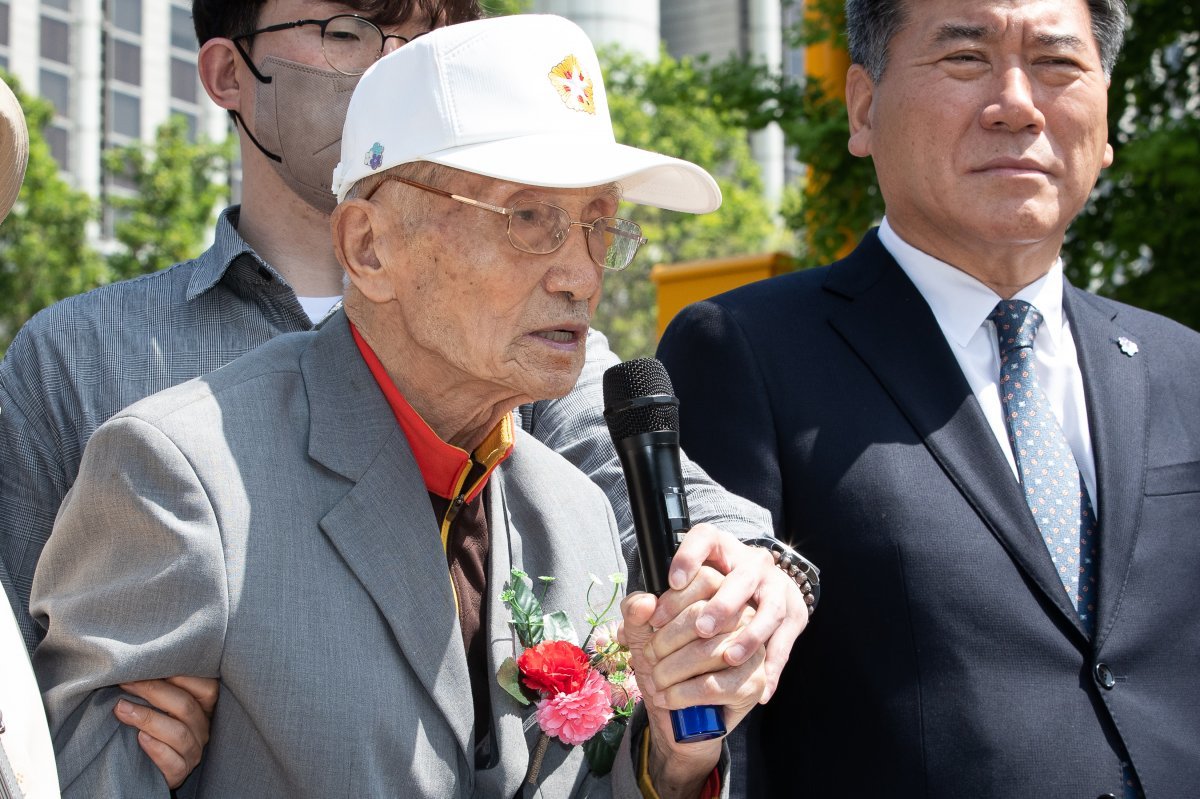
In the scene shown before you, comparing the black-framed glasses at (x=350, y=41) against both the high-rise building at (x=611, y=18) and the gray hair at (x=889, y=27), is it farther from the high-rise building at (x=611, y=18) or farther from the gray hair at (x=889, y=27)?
the high-rise building at (x=611, y=18)

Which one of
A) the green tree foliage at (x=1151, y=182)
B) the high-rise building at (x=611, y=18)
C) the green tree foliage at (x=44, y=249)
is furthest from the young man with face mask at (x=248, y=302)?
the high-rise building at (x=611, y=18)

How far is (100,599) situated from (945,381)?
74.2 inches

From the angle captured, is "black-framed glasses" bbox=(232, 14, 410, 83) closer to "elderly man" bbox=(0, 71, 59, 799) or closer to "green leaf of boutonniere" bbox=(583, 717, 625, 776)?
"elderly man" bbox=(0, 71, 59, 799)

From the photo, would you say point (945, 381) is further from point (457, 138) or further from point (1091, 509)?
point (457, 138)

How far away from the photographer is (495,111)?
8.33 ft

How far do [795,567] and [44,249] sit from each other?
17.3 meters

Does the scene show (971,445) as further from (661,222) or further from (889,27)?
(661,222)

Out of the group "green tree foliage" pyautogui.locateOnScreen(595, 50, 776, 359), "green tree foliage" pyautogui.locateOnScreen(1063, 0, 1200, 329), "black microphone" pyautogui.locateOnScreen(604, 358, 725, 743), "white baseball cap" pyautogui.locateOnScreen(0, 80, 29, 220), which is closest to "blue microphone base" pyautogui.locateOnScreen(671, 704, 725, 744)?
"black microphone" pyautogui.locateOnScreen(604, 358, 725, 743)

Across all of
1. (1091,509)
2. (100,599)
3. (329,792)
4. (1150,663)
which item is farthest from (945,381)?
(100,599)

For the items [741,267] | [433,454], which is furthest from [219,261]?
[741,267]

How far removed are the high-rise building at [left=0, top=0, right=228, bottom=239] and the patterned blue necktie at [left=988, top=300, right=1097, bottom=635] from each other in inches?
1059

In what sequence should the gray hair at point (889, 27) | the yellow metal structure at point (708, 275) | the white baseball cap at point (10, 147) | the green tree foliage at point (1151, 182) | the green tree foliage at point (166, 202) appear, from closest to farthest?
1. the white baseball cap at point (10, 147)
2. the gray hair at point (889, 27)
3. the green tree foliage at point (1151, 182)
4. the yellow metal structure at point (708, 275)
5. the green tree foliage at point (166, 202)

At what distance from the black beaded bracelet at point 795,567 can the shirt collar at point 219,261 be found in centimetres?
132

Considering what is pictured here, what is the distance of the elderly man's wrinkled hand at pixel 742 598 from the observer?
2.15 m
